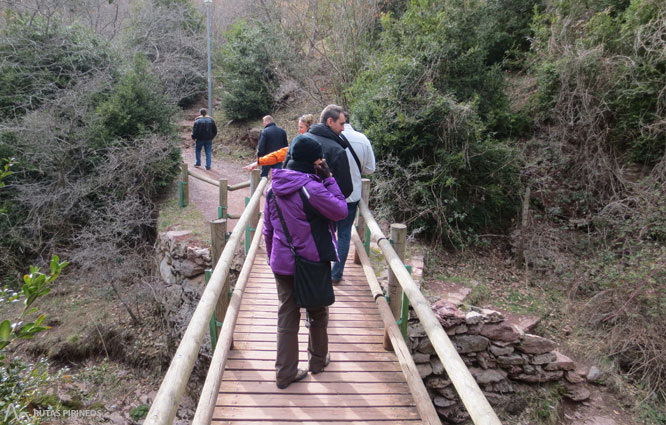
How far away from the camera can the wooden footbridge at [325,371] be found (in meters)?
2.36

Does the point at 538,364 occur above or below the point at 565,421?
above

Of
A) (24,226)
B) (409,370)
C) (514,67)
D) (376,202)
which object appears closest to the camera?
(409,370)

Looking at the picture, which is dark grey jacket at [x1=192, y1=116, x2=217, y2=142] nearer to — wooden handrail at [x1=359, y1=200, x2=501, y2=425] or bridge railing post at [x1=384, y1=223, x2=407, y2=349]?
bridge railing post at [x1=384, y1=223, x2=407, y2=349]

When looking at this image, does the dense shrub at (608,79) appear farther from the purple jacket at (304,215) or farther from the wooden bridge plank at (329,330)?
the purple jacket at (304,215)

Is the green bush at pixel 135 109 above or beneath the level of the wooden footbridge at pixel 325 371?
above

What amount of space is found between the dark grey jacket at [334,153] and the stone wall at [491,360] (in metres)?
2.75

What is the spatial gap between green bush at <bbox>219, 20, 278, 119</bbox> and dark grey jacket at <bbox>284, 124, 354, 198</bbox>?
13.2 meters

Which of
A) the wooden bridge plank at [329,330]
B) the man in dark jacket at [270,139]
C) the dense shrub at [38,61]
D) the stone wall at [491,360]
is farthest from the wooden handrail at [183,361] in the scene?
the dense shrub at [38,61]

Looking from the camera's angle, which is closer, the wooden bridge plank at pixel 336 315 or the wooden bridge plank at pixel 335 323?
the wooden bridge plank at pixel 335 323

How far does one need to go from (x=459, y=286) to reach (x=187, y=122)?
15345 mm

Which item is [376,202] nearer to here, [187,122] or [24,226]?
[24,226]

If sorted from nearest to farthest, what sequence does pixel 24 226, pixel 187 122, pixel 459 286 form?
pixel 459 286 → pixel 24 226 → pixel 187 122

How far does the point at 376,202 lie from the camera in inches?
337

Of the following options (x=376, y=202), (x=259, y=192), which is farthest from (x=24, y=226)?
(x=376, y=202)
